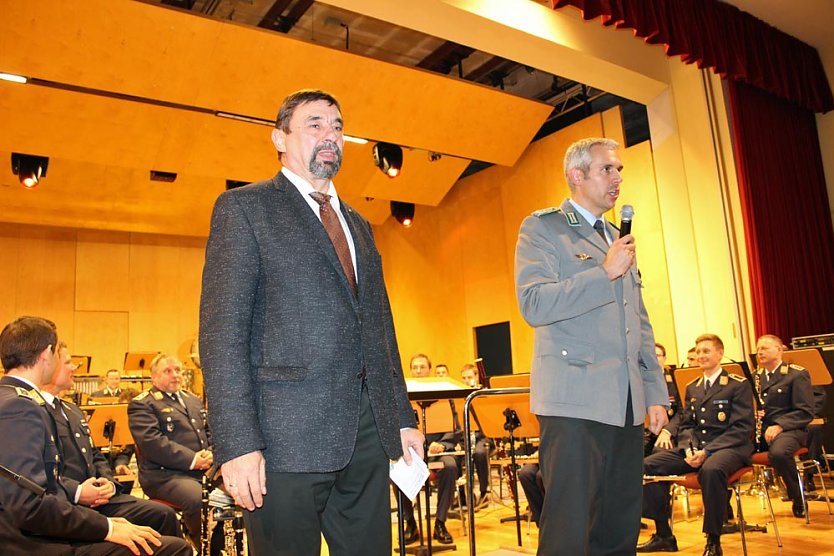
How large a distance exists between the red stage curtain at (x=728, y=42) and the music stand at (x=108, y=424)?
468 cm

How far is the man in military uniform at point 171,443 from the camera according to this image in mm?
4332

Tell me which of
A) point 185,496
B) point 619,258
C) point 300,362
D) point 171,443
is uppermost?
point 619,258

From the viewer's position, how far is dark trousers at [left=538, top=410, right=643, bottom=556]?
2.03 meters

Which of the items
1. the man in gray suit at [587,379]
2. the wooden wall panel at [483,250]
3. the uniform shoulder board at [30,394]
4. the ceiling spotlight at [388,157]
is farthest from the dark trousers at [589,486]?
the ceiling spotlight at [388,157]

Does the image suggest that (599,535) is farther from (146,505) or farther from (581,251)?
(146,505)

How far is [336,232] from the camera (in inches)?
67.8

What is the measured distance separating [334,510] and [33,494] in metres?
1.34

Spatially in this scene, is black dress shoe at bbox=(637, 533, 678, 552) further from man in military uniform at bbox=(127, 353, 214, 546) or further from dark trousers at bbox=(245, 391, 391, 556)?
dark trousers at bbox=(245, 391, 391, 556)

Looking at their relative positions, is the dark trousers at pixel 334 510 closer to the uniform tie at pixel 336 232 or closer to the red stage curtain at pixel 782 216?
the uniform tie at pixel 336 232

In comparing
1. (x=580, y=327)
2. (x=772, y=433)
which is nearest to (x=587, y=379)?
(x=580, y=327)

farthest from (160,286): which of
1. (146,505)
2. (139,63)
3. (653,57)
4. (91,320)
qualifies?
(146,505)

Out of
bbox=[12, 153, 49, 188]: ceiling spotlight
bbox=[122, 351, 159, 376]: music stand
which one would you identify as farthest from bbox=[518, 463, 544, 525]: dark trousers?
bbox=[122, 351, 159, 376]: music stand

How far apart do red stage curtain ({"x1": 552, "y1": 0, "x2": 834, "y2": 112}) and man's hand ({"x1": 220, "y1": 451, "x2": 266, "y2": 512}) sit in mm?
5234

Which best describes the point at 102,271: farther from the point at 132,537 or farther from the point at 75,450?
the point at 132,537
